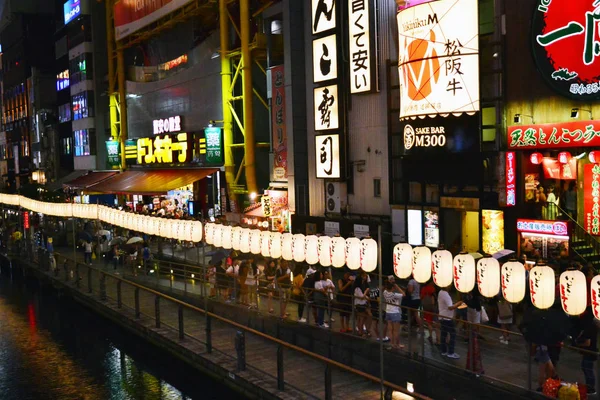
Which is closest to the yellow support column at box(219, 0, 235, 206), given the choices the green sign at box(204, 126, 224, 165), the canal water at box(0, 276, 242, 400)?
the green sign at box(204, 126, 224, 165)

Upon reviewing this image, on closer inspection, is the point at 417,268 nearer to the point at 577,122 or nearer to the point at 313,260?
the point at 313,260

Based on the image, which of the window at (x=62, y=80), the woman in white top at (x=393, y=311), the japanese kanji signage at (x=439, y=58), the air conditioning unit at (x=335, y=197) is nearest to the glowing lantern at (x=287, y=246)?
the woman in white top at (x=393, y=311)

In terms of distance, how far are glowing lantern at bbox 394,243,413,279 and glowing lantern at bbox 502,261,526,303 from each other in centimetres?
318

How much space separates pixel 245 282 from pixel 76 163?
153 ft

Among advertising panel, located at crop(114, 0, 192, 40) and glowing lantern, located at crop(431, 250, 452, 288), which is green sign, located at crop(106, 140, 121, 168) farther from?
glowing lantern, located at crop(431, 250, 452, 288)

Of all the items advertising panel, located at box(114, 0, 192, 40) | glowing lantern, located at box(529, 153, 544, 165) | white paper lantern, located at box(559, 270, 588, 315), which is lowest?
white paper lantern, located at box(559, 270, 588, 315)

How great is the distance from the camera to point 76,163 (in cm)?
6312

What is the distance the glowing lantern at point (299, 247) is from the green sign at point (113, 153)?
120 ft

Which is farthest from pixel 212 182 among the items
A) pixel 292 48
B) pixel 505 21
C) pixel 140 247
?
pixel 505 21

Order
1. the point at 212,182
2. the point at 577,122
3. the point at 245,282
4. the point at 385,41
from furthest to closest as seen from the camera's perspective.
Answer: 1. the point at 212,182
2. the point at 385,41
3. the point at 245,282
4. the point at 577,122

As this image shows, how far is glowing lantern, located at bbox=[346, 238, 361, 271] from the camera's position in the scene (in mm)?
18234

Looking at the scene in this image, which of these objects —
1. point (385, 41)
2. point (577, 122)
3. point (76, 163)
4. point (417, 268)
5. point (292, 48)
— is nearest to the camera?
point (417, 268)

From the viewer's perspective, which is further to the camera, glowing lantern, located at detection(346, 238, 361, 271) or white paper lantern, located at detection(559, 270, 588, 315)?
glowing lantern, located at detection(346, 238, 361, 271)

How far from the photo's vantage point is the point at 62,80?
216 ft
